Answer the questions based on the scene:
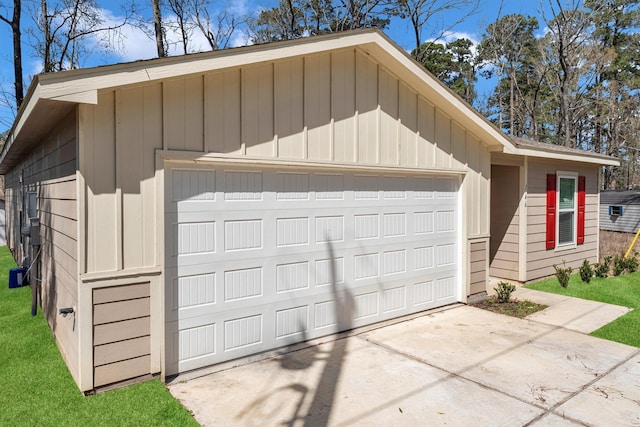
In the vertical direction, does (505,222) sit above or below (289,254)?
above

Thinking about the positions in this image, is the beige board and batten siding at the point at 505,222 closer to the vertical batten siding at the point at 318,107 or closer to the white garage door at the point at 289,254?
the white garage door at the point at 289,254

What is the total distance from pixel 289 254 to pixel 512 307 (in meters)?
3.98

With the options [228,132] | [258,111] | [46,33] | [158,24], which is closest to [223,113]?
[228,132]

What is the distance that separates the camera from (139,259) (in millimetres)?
3953

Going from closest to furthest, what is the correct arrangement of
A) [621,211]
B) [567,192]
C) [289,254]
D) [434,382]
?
[434,382], [289,254], [567,192], [621,211]

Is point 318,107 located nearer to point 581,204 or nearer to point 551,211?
point 551,211

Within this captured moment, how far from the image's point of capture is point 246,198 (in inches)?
184

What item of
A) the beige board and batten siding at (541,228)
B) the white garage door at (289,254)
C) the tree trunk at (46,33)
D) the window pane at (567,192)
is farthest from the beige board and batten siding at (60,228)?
the tree trunk at (46,33)

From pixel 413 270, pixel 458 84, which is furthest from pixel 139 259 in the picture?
pixel 458 84

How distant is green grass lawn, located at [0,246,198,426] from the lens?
3377mm

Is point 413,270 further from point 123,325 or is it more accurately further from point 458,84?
point 458,84

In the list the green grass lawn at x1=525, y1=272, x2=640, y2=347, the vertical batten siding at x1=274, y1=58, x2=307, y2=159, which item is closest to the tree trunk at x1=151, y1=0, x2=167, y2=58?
the vertical batten siding at x1=274, y1=58, x2=307, y2=159

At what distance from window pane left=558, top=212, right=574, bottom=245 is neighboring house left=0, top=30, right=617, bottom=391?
10.1 feet

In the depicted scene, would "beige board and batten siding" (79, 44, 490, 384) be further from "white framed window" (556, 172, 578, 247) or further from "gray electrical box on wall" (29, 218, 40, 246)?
"white framed window" (556, 172, 578, 247)
